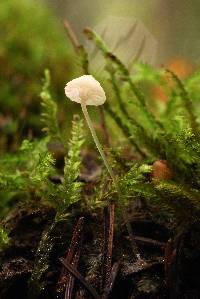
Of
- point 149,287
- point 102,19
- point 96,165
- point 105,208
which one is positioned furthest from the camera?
point 102,19

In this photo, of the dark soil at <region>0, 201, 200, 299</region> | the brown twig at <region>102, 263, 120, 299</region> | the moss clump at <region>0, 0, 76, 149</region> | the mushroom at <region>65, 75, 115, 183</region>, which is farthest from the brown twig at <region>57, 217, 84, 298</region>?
the moss clump at <region>0, 0, 76, 149</region>

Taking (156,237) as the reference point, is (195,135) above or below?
above

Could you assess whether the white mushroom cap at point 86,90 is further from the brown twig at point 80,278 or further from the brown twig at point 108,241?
the brown twig at point 80,278

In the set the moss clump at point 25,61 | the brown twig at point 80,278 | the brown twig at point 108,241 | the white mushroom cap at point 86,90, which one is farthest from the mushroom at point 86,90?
the moss clump at point 25,61

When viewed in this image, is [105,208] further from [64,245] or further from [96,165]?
[96,165]

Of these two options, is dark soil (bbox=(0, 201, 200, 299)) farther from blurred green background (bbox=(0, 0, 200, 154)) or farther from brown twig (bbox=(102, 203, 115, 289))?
blurred green background (bbox=(0, 0, 200, 154))

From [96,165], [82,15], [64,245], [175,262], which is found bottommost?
[82,15]

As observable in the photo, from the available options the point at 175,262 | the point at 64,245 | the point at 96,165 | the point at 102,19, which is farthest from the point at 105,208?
the point at 102,19
